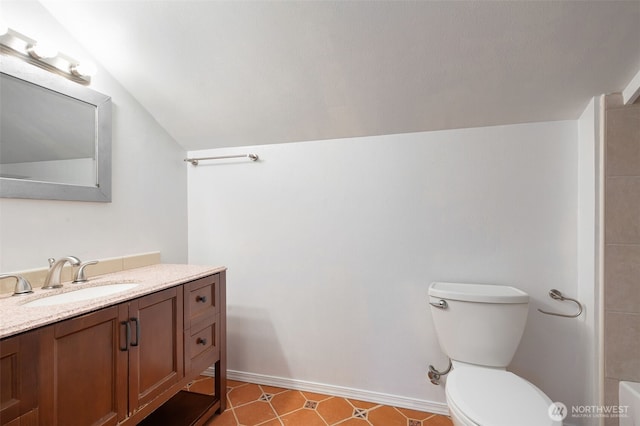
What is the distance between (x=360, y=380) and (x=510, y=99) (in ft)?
6.10

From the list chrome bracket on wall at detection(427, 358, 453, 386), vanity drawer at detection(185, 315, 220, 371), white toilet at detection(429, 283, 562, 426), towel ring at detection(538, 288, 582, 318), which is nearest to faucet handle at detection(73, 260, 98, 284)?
vanity drawer at detection(185, 315, 220, 371)

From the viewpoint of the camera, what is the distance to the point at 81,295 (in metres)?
1.36

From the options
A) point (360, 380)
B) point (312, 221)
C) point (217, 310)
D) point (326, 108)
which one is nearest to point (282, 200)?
point (312, 221)

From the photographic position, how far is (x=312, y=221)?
1.99 m

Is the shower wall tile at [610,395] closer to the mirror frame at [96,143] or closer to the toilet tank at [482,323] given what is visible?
the toilet tank at [482,323]

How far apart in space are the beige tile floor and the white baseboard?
0.03m

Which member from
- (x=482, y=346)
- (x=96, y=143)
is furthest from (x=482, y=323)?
(x=96, y=143)

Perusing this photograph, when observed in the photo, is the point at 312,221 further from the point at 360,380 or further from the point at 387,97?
the point at 360,380

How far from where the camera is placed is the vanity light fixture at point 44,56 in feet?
4.09

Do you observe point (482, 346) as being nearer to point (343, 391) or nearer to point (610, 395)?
point (610, 395)

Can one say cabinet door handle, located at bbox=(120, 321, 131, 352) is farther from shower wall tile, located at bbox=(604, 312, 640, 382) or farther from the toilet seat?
shower wall tile, located at bbox=(604, 312, 640, 382)

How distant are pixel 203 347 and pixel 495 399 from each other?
1.38 m

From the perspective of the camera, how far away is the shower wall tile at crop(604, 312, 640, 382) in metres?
1.36

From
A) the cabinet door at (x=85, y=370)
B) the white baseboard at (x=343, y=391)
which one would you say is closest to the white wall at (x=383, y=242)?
the white baseboard at (x=343, y=391)
